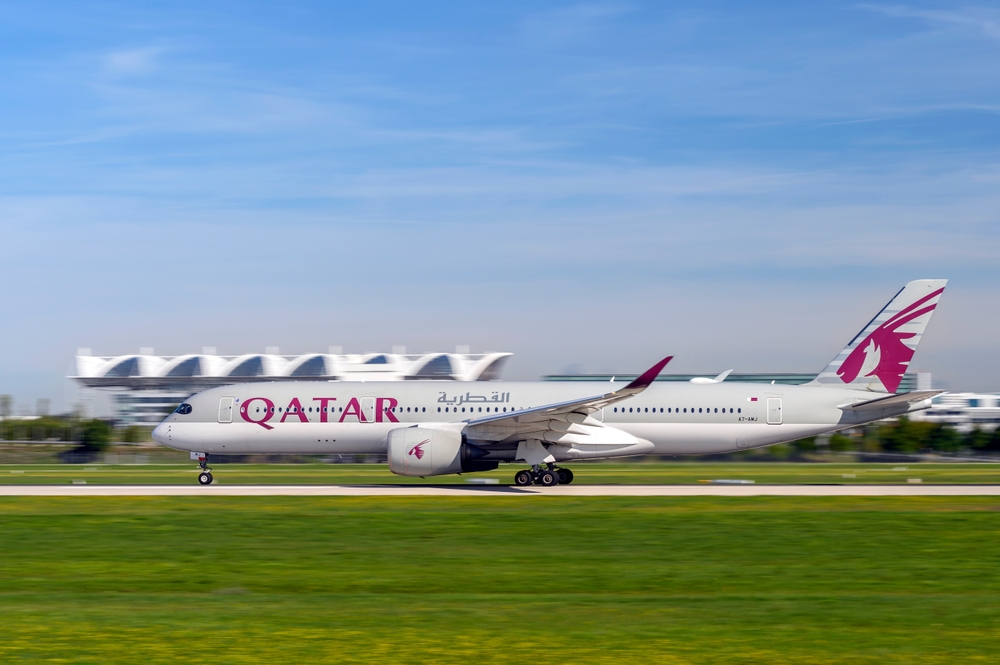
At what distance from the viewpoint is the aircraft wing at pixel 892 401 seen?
3503cm

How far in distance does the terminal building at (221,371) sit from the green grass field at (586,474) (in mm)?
72149

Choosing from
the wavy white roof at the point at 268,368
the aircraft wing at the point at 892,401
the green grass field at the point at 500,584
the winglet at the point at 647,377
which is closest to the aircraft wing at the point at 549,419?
the winglet at the point at 647,377

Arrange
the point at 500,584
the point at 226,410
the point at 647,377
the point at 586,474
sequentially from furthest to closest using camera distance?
the point at 586,474 → the point at 226,410 → the point at 647,377 → the point at 500,584

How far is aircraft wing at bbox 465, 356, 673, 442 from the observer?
3406cm

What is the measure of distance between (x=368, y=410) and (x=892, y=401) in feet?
61.3

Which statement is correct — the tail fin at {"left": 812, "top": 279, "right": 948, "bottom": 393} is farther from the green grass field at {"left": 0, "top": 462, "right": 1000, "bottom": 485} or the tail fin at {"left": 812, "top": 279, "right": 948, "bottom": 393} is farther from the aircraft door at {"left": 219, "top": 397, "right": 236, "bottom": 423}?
the aircraft door at {"left": 219, "top": 397, "right": 236, "bottom": 423}

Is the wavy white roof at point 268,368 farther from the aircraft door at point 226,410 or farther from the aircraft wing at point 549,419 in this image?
the aircraft wing at point 549,419

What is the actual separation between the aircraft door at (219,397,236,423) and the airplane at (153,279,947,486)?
38 millimetres

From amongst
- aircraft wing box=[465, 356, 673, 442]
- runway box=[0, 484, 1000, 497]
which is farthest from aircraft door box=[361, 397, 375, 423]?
aircraft wing box=[465, 356, 673, 442]

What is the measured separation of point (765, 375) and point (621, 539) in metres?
123

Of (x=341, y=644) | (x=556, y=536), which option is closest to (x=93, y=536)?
(x=556, y=536)

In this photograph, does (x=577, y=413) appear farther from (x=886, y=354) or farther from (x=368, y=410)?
(x=886, y=354)

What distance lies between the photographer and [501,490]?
3369 centimetres

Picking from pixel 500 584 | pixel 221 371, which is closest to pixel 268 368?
pixel 221 371
